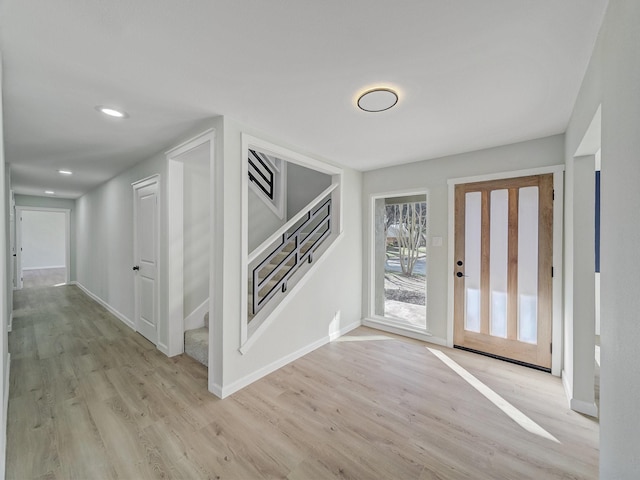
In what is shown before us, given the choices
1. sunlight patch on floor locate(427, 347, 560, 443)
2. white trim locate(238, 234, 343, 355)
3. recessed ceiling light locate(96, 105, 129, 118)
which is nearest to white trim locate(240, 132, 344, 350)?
white trim locate(238, 234, 343, 355)

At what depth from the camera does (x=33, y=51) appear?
1.42 meters

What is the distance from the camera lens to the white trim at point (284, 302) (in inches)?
94.8

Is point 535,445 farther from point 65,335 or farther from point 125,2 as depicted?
point 65,335

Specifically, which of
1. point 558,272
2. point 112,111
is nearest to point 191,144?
point 112,111

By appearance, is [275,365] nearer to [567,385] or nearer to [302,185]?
[567,385]

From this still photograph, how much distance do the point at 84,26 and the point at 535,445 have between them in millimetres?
3558

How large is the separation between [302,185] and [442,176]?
2602 mm

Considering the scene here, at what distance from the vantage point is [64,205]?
677 cm

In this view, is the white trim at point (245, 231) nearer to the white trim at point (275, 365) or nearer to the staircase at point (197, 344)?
the white trim at point (275, 365)

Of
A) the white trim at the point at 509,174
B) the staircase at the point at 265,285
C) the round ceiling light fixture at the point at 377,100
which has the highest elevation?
the round ceiling light fixture at the point at 377,100

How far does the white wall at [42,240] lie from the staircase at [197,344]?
9.95m

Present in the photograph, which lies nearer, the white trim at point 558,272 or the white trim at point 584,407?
the white trim at point 584,407

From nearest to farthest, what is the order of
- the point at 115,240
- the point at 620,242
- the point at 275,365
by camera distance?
the point at 620,242 → the point at 275,365 → the point at 115,240

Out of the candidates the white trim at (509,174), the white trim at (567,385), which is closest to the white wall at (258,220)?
the white trim at (509,174)
